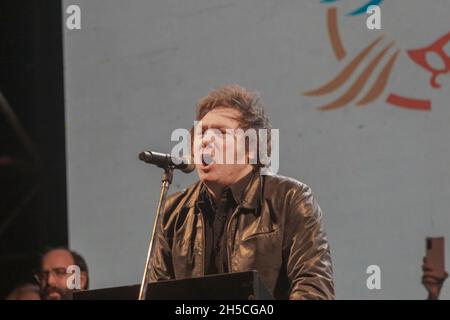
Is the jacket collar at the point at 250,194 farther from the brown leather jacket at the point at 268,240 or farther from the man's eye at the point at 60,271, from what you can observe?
the man's eye at the point at 60,271

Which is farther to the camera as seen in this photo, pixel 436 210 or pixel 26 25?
pixel 26 25

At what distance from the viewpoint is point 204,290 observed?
7.43ft

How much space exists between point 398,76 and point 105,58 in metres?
1.67

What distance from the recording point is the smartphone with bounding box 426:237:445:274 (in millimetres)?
3936

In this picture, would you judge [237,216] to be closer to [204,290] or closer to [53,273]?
[204,290]

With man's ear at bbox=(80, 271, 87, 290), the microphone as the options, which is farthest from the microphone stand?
man's ear at bbox=(80, 271, 87, 290)

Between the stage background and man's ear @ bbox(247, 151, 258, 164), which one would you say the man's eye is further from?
man's ear @ bbox(247, 151, 258, 164)

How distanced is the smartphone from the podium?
1.87m

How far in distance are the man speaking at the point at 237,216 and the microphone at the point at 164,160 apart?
17 cm

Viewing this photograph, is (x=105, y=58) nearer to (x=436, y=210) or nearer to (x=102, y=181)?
(x=102, y=181)

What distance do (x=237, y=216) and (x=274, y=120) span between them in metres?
1.48

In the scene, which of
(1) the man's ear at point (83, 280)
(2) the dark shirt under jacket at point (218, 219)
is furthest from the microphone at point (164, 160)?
(1) the man's ear at point (83, 280)
